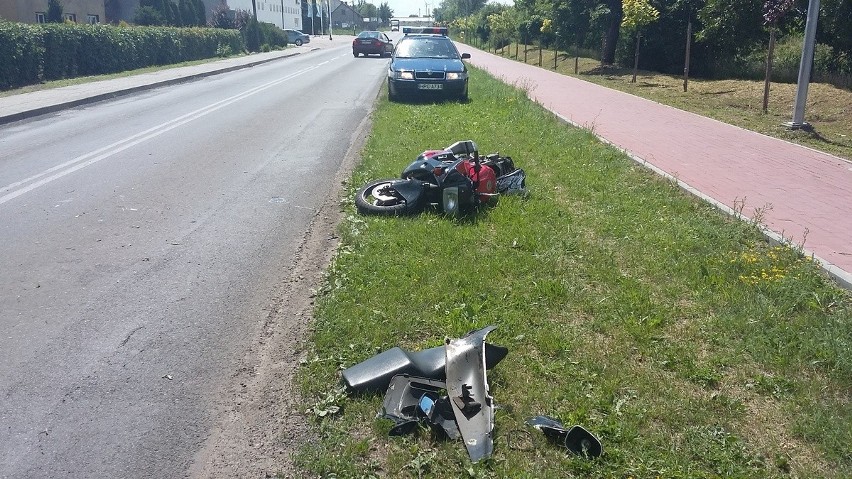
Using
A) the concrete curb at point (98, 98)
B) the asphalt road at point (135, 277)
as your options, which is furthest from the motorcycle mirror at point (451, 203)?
the concrete curb at point (98, 98)

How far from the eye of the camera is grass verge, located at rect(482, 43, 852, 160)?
38.9 ft

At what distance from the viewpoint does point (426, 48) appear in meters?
18.5

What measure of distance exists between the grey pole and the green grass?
19.7ft

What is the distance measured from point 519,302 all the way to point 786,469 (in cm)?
201

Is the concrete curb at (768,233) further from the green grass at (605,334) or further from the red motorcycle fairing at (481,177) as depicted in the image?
the red motorcycle fairing at (481,177)

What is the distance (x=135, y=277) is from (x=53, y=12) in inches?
1492

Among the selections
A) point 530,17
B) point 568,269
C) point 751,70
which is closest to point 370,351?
point 568,269

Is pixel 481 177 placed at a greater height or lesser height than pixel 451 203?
greater

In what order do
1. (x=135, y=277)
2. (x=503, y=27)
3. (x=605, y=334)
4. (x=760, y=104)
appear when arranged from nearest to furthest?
(x=605, y=334) < (x=135, y=277) < (x=760, y=104) < (x=503, y=27)

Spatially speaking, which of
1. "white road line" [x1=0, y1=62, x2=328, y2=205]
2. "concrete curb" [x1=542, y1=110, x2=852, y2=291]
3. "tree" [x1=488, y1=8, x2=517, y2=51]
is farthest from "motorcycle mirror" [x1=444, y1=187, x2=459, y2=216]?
"tree" [x1=488, y1=8, x2=517, y2=51]

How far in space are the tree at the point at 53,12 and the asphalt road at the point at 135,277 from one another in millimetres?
28999

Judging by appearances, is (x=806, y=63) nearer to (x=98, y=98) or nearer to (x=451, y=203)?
(x=451, y=203)

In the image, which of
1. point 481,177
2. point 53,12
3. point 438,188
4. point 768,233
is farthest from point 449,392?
point 53,12

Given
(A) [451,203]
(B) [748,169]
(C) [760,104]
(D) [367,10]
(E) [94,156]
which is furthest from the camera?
(D) [367,10]
